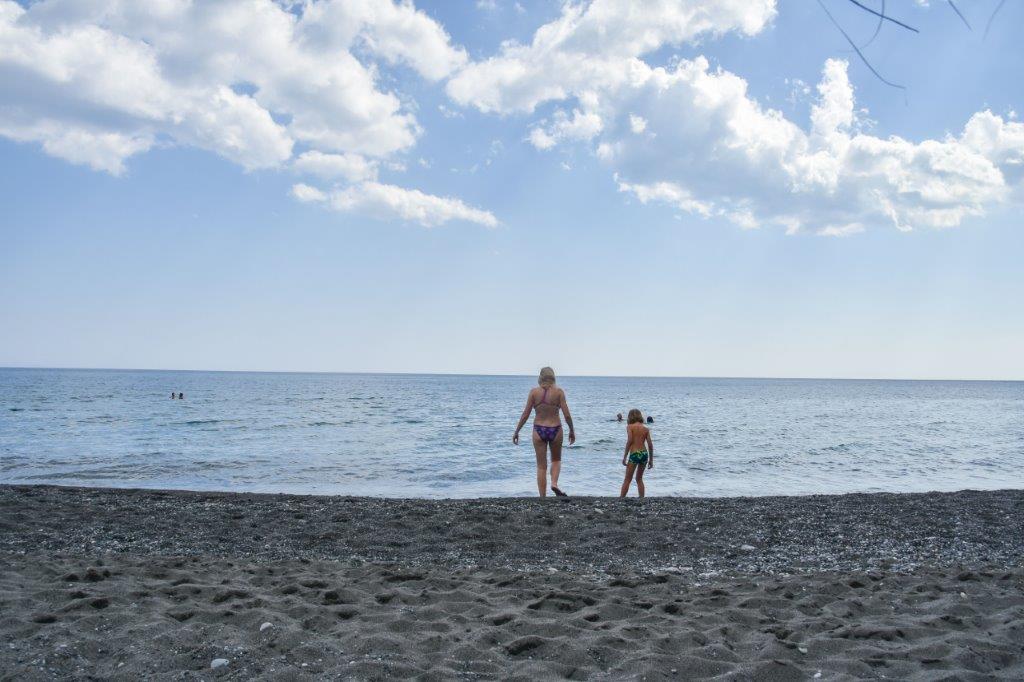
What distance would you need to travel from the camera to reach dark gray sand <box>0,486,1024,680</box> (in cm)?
415

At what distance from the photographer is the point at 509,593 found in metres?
5.67

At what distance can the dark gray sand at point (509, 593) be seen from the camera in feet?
13.6

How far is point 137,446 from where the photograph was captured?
73.5 feet

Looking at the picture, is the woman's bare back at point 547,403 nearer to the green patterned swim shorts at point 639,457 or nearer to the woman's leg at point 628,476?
the green patterned swim shorts at point 639,457

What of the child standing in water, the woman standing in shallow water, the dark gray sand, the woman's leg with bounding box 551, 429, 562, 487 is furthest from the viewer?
the child standing in water

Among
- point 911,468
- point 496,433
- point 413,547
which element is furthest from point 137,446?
point 911,468

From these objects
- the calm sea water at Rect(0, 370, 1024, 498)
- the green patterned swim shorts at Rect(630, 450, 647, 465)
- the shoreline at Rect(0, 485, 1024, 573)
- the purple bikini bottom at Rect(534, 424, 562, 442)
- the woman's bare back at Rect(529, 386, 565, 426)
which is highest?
the woman's bare back at Rect(529, 386, 565, 426)

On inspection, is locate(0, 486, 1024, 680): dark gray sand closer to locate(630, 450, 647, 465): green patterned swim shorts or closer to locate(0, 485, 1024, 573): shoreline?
locate(0, 485, 1024, 573): shoreline

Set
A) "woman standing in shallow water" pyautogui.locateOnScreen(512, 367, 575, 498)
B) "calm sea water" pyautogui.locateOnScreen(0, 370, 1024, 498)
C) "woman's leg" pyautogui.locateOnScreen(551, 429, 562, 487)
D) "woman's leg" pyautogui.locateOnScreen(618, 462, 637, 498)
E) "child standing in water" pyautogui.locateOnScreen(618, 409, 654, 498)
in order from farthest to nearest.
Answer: "calm sea water" pyautogui.locateOnScreen(0, 370, 1024, 498) → "woman's leg" pyautogui.locateOnScreen(618, 462, 637, 498) → "child standing in water" pyautogui.locateOnScreen(618, 409, 654, 498) → "woman's leg" pyautogui.locateOnScreen(551, 429, 562, 487) → "woman standing in shallow water" pyautogui.locateOnScreen(512, 367, 575, 498)

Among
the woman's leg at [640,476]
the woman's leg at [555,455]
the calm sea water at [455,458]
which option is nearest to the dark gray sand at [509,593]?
the woman's leg at [555,455]

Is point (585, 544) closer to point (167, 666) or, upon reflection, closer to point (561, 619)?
point (561, 619)

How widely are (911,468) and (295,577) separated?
62.6 feet

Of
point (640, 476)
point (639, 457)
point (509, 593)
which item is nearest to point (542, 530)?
point (509, 593)

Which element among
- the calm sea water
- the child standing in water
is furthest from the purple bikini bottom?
the calm sea water
